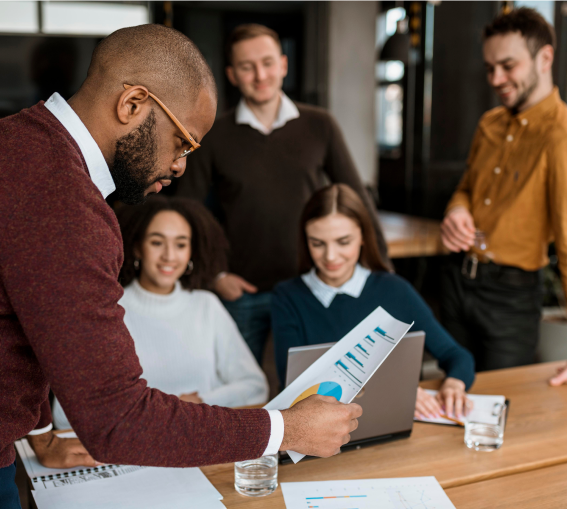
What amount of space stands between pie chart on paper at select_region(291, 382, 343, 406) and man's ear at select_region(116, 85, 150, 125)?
55 centimetres

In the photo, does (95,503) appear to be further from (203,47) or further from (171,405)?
(203,47)

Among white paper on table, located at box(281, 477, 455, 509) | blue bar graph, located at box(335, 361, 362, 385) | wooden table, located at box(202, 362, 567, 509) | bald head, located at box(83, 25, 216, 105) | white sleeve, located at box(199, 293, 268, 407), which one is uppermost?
bald head, located at box(83, 25, 216, 105)

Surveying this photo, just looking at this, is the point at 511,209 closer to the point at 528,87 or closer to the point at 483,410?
the point at 528,87

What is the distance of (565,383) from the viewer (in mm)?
1725

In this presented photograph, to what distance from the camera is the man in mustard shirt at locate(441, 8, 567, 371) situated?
1.99 meters

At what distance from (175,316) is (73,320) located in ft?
4.34

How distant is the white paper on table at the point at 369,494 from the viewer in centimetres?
109

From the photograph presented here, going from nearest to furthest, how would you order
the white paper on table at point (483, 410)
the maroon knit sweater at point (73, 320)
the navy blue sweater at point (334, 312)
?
1. the maroon knit sweater at point (73, 320)
2. the white paper on table at point (483, 410)
3. the navy blue sweater at point (334, 312)

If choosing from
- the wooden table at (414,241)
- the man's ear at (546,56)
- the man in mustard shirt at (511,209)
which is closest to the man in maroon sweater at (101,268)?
the man in mustard shirt at (511,209)

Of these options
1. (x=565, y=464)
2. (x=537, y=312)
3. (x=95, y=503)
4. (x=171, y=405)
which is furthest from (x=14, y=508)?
(x=537, y=312)

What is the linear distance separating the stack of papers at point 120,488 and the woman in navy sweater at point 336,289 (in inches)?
26.1

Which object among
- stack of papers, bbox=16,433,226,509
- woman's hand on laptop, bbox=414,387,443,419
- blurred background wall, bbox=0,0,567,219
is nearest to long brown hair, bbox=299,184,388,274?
woman's hand on laptop, bbox=414,387,443,419

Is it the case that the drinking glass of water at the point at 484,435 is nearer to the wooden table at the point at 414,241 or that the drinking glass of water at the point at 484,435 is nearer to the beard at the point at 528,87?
the beard at the point at 528,87

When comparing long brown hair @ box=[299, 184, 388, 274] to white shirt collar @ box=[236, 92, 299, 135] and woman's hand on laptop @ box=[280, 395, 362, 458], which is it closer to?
white shirt collar @ box=[236, 92, 299, 135]
